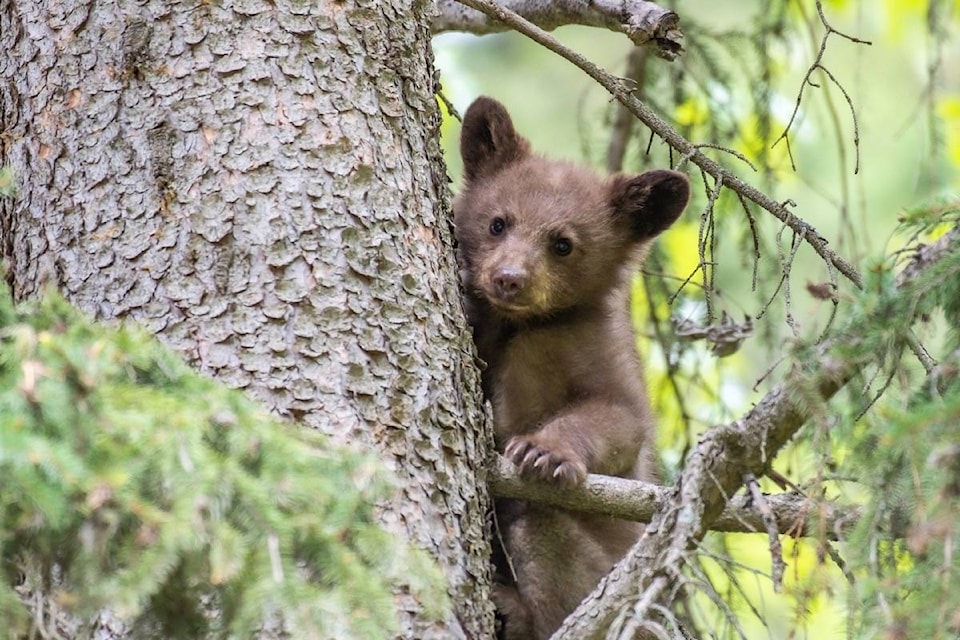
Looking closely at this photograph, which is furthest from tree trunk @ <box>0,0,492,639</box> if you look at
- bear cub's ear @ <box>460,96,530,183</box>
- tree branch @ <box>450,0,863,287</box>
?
bear cub's ear @ <box>460,96,530,183</box>

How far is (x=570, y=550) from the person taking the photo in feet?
14.5

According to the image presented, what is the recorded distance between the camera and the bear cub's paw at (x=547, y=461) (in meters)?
3.93

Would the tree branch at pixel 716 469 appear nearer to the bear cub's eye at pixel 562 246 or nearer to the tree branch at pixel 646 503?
the tree branch at pixel 646 503

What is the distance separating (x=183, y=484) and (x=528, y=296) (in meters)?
2.92

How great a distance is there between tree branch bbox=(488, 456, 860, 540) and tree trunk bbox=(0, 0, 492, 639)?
25cm

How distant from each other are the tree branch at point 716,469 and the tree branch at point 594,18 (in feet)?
4.90

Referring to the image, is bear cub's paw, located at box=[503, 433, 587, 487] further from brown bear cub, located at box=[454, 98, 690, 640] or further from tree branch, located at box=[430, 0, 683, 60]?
tree branch, located at box=[430, 0, 683, 60]

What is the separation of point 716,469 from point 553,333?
7.22ft

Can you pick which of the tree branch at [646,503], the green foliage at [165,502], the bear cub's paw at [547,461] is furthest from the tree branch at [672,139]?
the green foliage at [165,502]

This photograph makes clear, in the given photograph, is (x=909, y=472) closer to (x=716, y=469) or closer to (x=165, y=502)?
(x=716, y=469)

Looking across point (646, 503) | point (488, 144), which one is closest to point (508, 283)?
point (488, 144)

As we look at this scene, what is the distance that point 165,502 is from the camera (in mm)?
2121

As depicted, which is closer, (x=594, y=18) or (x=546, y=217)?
(x=594, y=18)

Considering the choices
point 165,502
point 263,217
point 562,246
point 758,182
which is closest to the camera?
point 165,502
